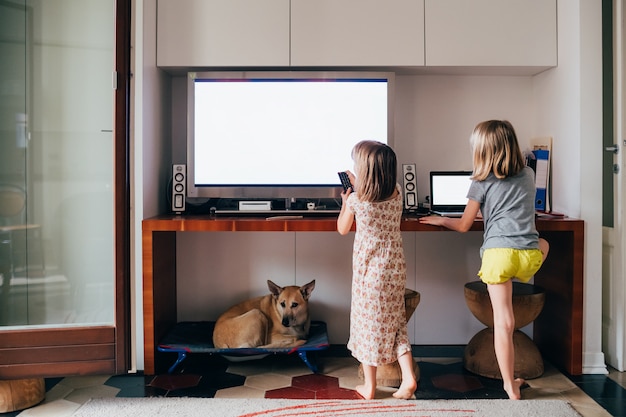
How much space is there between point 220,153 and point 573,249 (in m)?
1.93

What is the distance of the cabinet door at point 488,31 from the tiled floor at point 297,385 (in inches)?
66.1

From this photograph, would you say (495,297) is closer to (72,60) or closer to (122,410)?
(122,410)

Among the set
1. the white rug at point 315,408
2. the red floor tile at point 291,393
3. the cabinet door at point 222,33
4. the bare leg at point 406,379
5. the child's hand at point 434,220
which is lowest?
the red floor tile at point 291,393

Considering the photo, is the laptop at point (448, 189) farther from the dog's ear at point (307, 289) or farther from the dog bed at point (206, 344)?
the dog bed at point (206, 344)

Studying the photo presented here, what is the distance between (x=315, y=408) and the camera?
2.38 metres

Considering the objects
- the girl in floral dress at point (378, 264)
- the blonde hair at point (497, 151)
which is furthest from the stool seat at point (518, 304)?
the blonde hair at point (497, 151)

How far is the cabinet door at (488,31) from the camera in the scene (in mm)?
2988

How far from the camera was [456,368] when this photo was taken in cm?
296

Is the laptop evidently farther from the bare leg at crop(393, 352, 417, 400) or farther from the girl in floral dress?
the bare leg at crop(393, 352, 417, 400)

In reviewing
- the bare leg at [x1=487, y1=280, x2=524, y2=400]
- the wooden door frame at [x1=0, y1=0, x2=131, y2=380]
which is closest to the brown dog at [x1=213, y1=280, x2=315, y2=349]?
the wooden door frame at [x1=0, y1=0, x2=131, y2=380]

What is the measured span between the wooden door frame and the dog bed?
0.24m

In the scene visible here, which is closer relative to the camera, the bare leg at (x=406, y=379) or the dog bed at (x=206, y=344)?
the bare leg at (x=406, y=379)

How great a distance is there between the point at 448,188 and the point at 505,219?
71cm

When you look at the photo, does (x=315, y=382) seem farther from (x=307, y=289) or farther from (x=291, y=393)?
(x=307, y=289)
